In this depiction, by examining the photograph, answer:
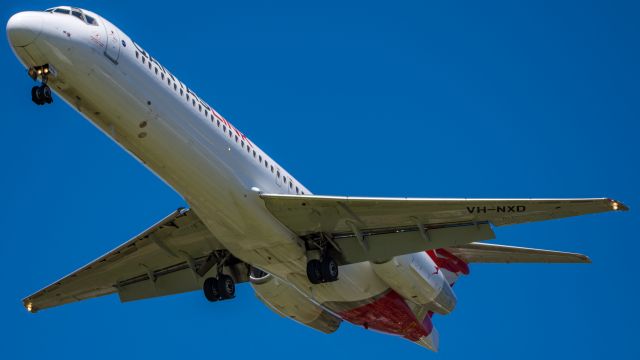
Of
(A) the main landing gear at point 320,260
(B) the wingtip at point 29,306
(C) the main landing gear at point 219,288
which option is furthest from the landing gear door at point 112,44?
(B) the wingtip at point 29,306

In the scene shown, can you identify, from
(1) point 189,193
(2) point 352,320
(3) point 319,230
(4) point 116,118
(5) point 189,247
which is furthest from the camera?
(2) point 352,320

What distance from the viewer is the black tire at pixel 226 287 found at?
1096 inches

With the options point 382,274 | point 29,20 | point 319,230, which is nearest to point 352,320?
point 382,274

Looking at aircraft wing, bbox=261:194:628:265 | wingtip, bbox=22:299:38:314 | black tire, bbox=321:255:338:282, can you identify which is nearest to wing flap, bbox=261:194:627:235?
aircraft wing, bbox=261:194:628:265

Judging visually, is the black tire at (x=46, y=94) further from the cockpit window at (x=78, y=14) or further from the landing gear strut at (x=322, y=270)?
the landing gear strut at (x=322, y=270)

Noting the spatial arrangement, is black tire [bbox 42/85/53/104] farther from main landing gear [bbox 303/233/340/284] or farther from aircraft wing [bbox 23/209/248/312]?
main landing gear [bbox 303/233/340/284]

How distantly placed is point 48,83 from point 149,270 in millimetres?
9000

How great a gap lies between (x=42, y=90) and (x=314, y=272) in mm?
8411

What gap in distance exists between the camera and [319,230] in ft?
85.9

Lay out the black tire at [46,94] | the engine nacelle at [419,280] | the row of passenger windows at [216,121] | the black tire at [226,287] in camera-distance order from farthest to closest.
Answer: the engine nacelle at [419,280] < the black tire at [226,287] < the row of passenger windows at [216,121] < the black tire at [46,94]

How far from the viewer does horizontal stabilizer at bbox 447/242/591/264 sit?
28.5 metres

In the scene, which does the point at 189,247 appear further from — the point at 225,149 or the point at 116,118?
the point at 116,118

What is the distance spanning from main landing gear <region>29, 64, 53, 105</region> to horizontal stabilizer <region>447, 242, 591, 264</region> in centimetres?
1278

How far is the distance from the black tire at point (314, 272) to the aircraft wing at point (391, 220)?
55cm
